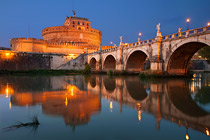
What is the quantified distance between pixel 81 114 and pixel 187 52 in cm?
1685

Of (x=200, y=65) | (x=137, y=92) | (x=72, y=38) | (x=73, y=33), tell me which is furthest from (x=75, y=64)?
(x=137, y=92)

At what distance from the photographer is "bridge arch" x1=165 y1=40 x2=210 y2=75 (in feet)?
57.3

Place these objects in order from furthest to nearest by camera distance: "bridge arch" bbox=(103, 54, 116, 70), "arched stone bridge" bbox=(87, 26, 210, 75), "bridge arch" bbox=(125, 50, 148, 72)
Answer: "bridge arch" bbox=(103, 54, 116, 70) → "bridge arch" bbox=(125, 50, 148, 72) → "arched stone bridge" bbox=(87, 26, 210, 75)

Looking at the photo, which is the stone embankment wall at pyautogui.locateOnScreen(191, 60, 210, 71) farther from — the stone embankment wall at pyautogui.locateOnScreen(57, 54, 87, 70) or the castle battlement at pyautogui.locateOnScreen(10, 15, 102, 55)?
the stone embankment wall at pyautogui.locateOnScreen(57, 54, 87, 70)

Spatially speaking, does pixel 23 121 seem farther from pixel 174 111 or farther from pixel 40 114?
pixel 174 111

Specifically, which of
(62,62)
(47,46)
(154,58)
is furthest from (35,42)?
(154,58)

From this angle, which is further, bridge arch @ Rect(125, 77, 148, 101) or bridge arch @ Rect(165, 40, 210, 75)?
bridge arch @ Rect(165, 40, 210, 75)

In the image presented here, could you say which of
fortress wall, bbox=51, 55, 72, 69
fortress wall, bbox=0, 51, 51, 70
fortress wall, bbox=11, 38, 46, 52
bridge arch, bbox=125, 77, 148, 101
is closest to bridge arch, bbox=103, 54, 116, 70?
fortress wall, bbox=51, 55, 72, 69

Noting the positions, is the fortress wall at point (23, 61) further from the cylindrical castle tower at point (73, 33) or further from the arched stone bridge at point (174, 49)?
the arched stone bridge at point (174, 49)

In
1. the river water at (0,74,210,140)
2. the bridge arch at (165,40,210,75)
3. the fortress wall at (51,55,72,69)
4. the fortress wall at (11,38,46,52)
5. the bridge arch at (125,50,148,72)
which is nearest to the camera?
the river water at (0,74,210,140)

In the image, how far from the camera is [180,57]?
1919 centimetres

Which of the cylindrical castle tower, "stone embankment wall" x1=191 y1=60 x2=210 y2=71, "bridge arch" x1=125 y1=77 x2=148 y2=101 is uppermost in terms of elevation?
the cylindrical castle tower

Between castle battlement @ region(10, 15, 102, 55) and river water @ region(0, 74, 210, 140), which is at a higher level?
castle battlement @ region(10, 15, 102, 55)

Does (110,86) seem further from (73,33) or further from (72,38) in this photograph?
(73,33)
